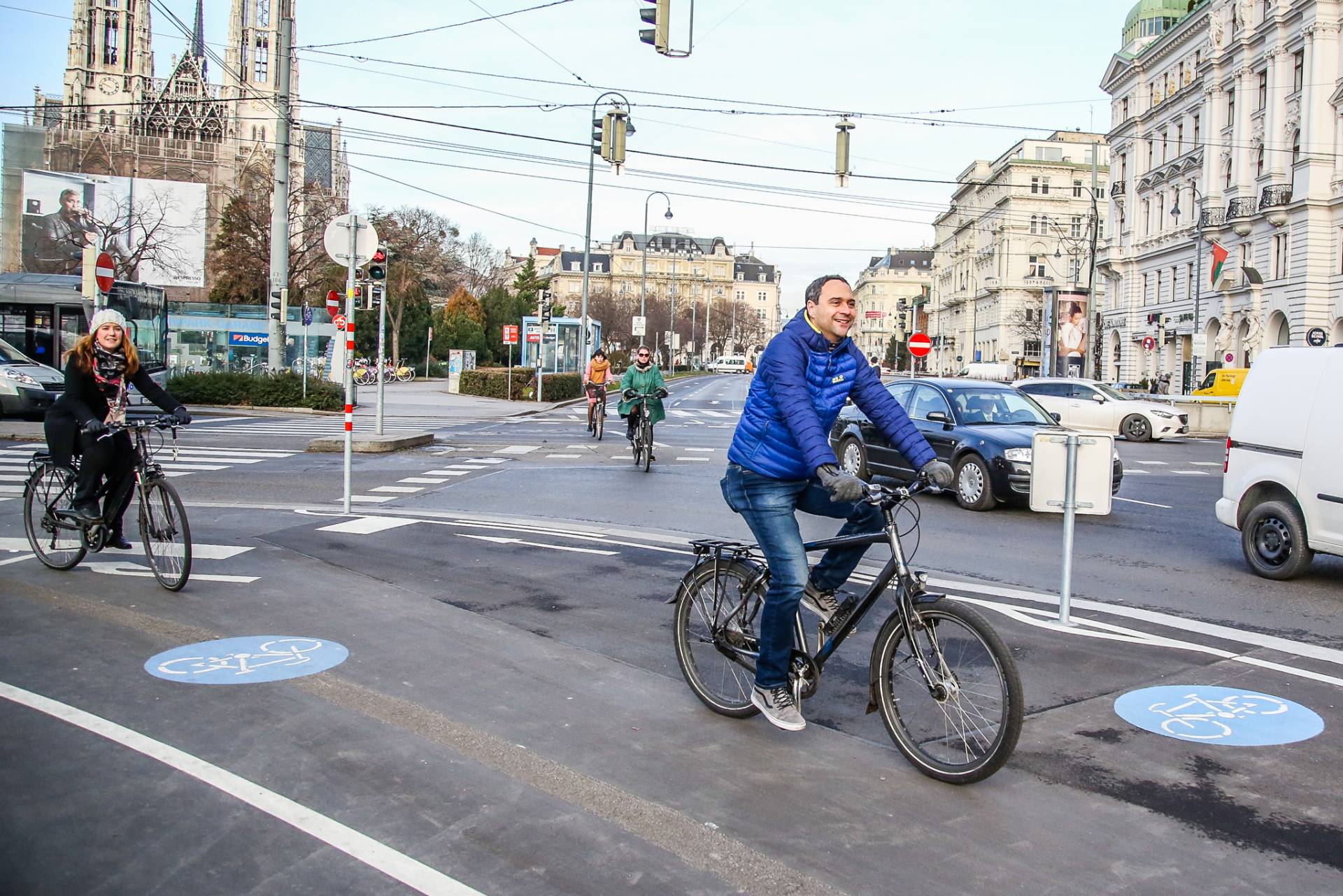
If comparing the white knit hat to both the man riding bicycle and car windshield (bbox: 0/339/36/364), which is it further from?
car windshield (bbox: 0/339/36/364)

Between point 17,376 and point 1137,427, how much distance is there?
2436 cm

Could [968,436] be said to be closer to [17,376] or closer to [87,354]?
[87,354]

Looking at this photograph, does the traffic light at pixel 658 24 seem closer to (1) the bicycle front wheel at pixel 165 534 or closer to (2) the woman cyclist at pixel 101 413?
(2) the woman cyclist at pixel 101 413

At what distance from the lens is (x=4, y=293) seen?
2744cm

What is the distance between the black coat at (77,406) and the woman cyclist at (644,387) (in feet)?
33.0

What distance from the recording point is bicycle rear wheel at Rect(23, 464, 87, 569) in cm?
767

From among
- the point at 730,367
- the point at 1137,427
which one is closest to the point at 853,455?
the point at 1137,427

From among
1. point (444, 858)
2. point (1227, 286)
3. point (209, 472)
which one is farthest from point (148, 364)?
point (1227, 286)

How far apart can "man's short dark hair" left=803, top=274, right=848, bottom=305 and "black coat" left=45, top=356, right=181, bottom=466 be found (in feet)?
14.9

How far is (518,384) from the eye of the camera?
4081cm

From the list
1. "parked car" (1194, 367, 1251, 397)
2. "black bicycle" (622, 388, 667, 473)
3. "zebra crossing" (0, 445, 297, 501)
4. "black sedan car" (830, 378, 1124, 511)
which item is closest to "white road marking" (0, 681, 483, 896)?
"zebra crossing" (0, 445, 297, 501)

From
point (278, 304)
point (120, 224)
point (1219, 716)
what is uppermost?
point (120, 224)

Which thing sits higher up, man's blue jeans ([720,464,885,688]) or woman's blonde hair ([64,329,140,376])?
woman's blonde hair ([64,329,140,376])

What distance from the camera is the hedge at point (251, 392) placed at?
1146 inches
